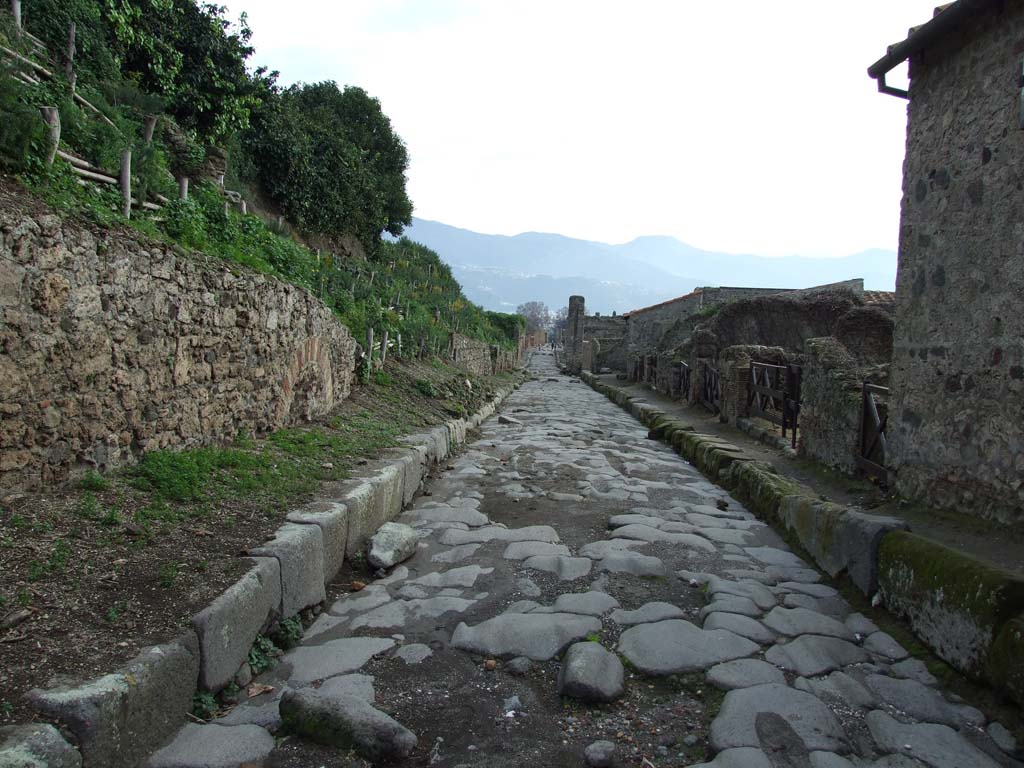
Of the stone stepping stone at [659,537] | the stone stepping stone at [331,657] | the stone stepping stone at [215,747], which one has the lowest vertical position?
the stone stepping stone at [331,657]

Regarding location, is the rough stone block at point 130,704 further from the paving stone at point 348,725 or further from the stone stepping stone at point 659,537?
the stone stepping stone at point 659,537

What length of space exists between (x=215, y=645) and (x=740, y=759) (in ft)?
6.43

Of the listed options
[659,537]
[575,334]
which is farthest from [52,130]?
[575,334]

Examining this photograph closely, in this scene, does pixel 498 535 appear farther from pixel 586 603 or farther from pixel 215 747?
pixel 215 747

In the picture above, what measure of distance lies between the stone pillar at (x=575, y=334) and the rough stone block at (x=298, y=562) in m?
30.1

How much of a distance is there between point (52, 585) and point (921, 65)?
5.99 m

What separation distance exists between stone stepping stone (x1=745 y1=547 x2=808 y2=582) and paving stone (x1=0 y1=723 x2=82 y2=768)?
3.93m

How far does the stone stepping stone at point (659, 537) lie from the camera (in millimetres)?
4684

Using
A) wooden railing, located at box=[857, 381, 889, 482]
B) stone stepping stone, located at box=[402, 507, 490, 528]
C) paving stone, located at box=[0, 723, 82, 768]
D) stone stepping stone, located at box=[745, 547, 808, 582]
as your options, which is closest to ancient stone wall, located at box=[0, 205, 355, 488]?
stone stepping stone, located at box=[402, 507, 490, 528]

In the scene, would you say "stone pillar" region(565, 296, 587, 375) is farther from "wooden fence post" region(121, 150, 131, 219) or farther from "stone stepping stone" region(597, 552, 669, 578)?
"wooden fence post" region(121, 150, 131, 219)

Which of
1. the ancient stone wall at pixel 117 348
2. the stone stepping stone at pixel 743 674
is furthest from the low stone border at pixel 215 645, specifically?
the stone stepping stone at pixel 743 674

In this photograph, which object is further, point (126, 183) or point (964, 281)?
point (126, 183)

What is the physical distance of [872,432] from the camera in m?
5.43

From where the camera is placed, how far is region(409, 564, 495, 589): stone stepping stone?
385cm
